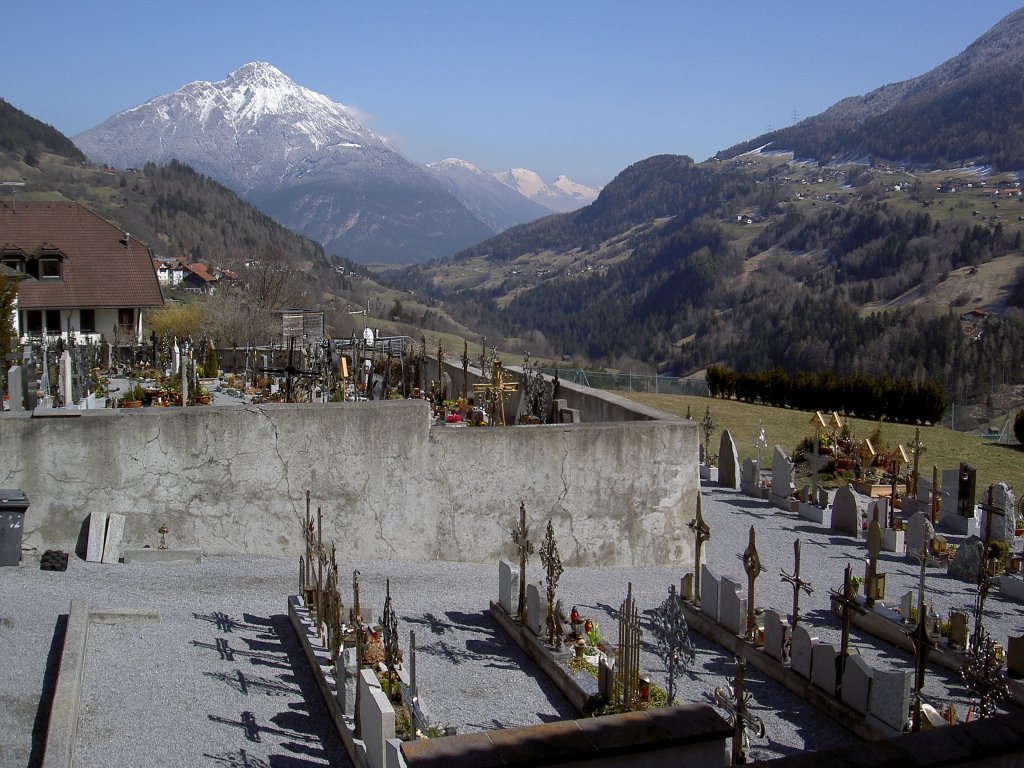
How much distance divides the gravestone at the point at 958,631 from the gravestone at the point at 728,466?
11.4m

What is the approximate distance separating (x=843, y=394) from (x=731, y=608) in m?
34.9

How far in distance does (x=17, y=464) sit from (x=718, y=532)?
10937 millimetres

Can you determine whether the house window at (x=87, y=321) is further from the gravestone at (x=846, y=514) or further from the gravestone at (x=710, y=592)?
the gravestone at (x=710, y=592)

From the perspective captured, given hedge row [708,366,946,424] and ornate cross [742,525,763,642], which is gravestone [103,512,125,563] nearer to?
ornate cross [742,525,763,642]

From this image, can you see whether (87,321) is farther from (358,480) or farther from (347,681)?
(347,681)

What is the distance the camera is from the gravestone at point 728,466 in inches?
886

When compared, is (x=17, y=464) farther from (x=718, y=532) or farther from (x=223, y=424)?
(x=718, y=532)

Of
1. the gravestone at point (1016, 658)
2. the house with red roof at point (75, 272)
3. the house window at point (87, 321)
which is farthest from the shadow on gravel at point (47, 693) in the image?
the house window at point (87, 321)

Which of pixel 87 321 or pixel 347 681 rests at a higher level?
pixel 87 321

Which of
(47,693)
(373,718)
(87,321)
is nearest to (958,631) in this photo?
(373,718)

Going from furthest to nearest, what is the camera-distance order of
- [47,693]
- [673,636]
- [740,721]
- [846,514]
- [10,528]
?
[846,514]
[10,528]
[673,636]
[47,693]
[740,721]

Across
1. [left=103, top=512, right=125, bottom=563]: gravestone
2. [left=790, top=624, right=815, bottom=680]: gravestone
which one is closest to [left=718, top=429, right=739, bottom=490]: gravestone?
[left=790, top=624, right=815, bottom=680]: gravestone

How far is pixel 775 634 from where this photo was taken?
32.8ft

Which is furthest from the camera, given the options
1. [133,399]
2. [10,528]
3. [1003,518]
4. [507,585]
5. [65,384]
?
[133,399]
